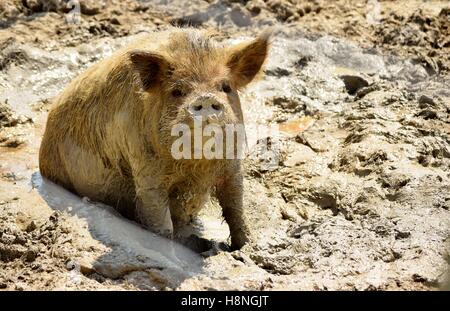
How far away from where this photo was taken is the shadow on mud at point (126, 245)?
Answer: 5410 millimetres

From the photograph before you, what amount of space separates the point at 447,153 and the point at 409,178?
0.76m

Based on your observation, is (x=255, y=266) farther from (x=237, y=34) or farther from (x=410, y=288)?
(x=237, y=34)

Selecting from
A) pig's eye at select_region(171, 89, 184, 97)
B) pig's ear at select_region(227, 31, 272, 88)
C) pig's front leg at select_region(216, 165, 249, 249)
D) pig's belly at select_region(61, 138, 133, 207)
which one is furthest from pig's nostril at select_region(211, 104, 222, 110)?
pig's belly at select_region(61, 138, 133, 207)

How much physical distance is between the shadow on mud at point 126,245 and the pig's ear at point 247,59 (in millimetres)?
1287

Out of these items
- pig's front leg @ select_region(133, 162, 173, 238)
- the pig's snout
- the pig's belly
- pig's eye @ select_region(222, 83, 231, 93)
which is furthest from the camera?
the pig's belly

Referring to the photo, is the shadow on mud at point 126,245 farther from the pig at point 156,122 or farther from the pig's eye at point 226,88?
the pig's eye at point 226,88

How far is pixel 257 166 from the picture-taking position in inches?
296

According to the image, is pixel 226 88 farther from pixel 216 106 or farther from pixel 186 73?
pixel 216 106

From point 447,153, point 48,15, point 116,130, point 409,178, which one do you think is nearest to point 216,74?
point 116,130

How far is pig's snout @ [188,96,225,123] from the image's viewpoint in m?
5.25

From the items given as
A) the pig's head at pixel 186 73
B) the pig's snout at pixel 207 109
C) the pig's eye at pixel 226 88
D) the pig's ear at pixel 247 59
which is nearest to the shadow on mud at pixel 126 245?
the pig's head at pixel 186 73

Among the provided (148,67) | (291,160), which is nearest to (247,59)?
(148,67)

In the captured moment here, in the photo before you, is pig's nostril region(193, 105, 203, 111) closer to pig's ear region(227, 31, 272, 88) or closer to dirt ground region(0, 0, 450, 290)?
pig's ear region(227, 31, 272, 88)

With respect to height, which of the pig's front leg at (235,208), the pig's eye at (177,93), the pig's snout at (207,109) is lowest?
the pig's front leg at (235,208)
